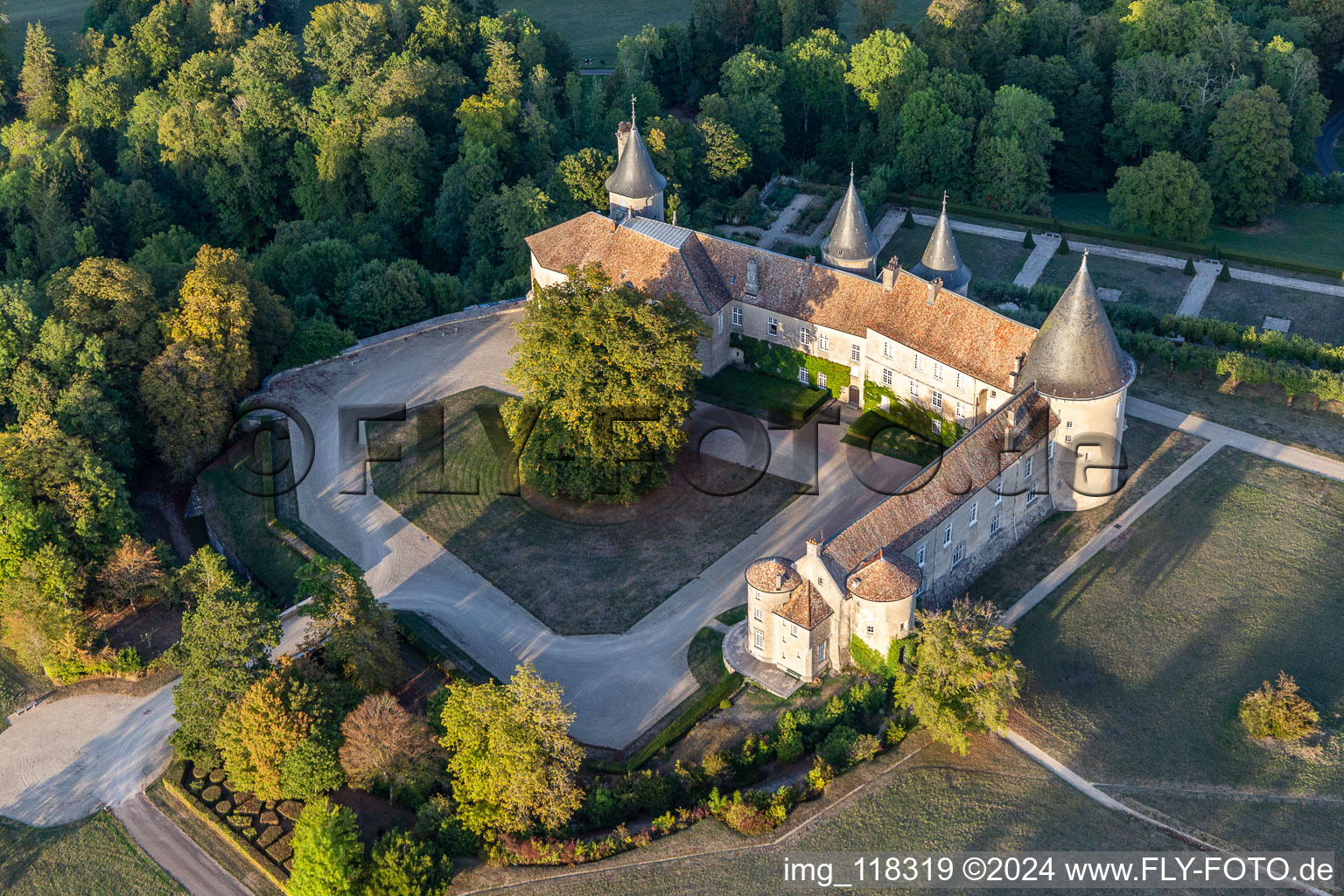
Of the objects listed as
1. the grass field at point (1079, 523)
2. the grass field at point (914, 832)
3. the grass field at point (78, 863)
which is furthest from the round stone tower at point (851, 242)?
the grass field at point (78, 863)

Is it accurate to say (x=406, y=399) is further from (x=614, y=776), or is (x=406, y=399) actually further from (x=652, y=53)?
(x=652, y=53)

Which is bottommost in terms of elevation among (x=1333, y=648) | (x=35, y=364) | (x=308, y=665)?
(x=1333, y=648)

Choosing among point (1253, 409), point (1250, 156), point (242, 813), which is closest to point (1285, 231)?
point (1250, 156)

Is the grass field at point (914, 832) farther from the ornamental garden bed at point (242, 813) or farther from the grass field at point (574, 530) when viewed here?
the grass field at point (574, 530)

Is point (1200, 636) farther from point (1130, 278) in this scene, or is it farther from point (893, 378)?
point (1130, 278)

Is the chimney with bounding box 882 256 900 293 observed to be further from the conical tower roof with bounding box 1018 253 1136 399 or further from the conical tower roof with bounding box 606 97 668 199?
the conical tower roof with bounding box 606 97 668 199

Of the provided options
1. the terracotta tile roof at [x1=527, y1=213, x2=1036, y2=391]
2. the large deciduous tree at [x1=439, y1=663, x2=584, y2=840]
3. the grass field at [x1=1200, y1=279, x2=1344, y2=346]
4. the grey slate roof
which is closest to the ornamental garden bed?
the large deciduous tree at [x1=439, y1=663, x2=584, y2=840]

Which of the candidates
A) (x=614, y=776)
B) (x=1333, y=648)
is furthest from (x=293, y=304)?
(x=1333, y=648)
